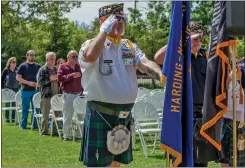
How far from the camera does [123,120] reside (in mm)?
4691

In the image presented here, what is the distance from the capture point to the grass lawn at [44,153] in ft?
24.6

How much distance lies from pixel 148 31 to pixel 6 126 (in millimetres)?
20877

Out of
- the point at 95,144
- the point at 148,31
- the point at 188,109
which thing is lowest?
the point at 95,144

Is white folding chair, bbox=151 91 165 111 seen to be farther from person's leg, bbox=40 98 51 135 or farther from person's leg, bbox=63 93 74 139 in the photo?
person's leg, bbox=40 98 51 135

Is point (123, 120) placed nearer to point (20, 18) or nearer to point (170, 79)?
point (170, 79)

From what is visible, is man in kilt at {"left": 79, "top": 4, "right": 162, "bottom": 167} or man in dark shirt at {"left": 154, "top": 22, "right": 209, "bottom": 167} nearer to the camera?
man in kilt at {"left": 79, "top": 4, "right": 162, "bottom": 167}

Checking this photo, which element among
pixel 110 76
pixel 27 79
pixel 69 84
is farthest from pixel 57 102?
pixel 110 76

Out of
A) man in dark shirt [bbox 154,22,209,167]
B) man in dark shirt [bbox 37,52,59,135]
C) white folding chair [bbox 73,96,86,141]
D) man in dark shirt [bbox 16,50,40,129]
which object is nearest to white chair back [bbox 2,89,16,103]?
man in dark shirt [bbox 16,50,40,129]

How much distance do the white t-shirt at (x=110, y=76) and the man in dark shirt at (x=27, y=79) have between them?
7.60 meters

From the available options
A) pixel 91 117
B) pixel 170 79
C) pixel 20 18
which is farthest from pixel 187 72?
pixel 20 18

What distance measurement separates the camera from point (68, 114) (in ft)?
34.2

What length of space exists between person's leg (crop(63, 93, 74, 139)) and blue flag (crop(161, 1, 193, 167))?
591cm

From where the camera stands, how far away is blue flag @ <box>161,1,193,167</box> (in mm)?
4426

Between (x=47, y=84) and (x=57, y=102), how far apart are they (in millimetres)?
586
